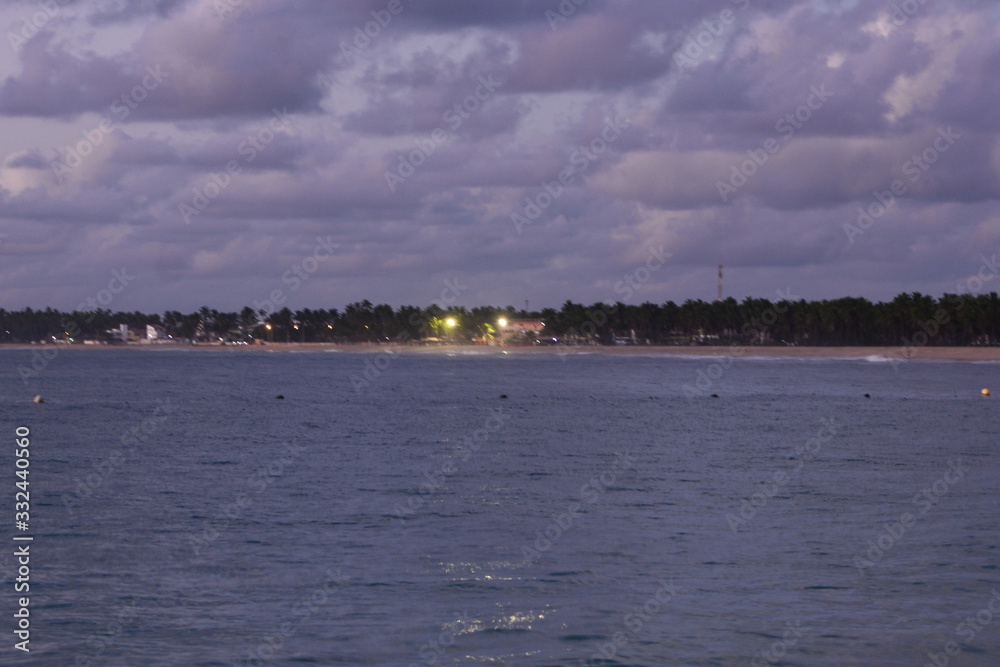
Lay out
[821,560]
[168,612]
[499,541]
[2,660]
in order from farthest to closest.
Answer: [499,541]
[821,560]
[168,612]
[2,660]

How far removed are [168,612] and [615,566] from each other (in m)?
8.97

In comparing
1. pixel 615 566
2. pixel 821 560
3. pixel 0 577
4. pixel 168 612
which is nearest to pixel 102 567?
pixel 0 577

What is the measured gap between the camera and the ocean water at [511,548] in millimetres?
16281

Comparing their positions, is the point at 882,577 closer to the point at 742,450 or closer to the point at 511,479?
the point at 511,479

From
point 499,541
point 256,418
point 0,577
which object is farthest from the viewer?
point 256,418

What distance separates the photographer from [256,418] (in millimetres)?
65688

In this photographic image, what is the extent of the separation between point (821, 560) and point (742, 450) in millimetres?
23049

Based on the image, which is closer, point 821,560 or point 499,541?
point 821,560

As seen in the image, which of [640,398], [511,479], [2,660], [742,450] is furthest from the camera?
[640,398]

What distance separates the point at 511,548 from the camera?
23062 millimetres

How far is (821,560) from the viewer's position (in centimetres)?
2164

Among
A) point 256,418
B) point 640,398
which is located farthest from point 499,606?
point 640,398

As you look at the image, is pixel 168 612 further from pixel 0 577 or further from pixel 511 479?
pixel 511 479

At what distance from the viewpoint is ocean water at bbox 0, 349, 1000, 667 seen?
16.3m
